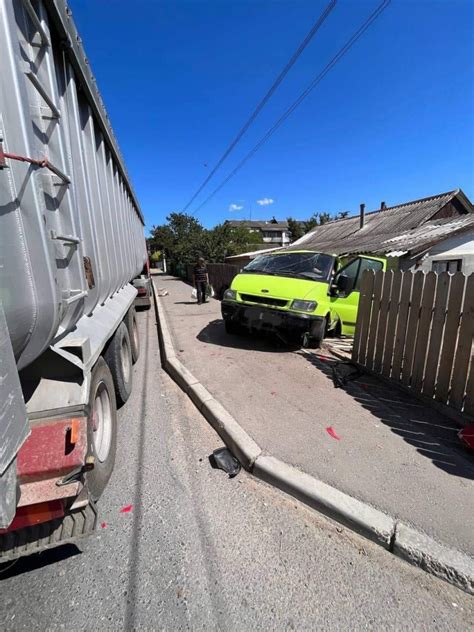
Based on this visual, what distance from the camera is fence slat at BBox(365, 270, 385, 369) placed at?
4.34m

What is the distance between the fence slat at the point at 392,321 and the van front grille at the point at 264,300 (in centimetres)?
174

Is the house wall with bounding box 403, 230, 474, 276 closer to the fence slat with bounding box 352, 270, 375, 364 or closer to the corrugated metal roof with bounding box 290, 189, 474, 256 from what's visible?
the corrugated metal roof with bounding box 290, 189, 474, 256

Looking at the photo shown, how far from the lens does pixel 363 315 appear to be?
4.68 m

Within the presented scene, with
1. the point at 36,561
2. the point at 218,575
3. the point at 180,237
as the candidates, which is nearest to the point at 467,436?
the point at 218,575

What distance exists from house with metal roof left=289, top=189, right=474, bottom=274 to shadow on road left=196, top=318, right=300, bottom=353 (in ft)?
11.9

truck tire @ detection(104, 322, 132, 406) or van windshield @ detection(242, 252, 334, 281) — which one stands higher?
van windshield @ detection(242, 252, 334, 281)

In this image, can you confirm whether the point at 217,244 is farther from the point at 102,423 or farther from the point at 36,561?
the point at 36,561

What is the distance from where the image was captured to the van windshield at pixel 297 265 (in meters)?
5.98

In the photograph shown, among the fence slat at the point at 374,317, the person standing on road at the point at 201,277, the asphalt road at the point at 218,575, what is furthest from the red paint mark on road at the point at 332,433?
the person standing on road at the point at 201,277

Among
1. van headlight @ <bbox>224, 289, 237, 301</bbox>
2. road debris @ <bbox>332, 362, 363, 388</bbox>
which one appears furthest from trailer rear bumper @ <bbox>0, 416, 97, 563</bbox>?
van headlight @ <bbox>224, 289, 237, 301</bbox>

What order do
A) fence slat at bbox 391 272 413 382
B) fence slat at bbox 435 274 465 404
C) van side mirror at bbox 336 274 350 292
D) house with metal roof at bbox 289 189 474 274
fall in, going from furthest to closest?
1. house with metal roof at bbox 289 189 474 274
2. van side mirror at bbox 336 274 350 292
3. fence slat at bbox 391 272 413 382
4. fence slat at bbox 435 274 465 404

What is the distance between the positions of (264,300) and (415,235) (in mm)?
13099

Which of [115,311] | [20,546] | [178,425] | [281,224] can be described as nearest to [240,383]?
[178,425]

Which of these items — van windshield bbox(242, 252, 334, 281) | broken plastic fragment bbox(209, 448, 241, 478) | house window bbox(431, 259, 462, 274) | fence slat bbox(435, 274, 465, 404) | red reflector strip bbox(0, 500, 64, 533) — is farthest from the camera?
house window bbox(431, 259, 462, 274)
